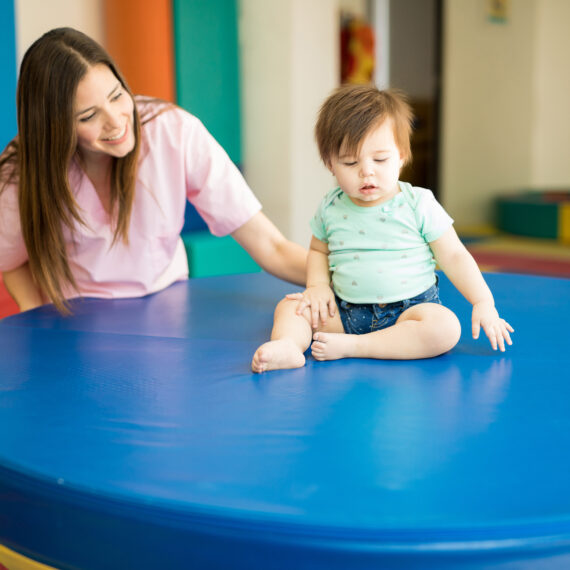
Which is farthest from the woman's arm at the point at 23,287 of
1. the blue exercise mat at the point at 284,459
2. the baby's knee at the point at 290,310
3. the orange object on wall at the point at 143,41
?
the orange object on wall at the point at 143,41

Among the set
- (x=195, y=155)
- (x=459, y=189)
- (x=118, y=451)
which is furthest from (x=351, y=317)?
(x=459, y=189)

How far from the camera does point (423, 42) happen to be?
6848 mm

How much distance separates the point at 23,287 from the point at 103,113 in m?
0.50

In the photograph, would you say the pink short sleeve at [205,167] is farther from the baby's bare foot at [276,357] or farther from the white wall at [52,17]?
the white wall at [52,17]

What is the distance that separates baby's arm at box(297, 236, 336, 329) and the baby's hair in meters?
0.18

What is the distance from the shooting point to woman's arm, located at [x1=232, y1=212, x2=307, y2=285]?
1617 millimetres

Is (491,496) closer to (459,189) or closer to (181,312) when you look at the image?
(181,312)

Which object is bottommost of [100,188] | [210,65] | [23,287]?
[23,287]

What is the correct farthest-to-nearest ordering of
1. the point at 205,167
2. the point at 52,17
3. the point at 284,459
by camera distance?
the point at 52,17 < the point at 205,167 < the point at 284,459

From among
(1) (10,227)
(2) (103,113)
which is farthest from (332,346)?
(1) (10,227)

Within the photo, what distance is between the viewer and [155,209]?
66.9 inches

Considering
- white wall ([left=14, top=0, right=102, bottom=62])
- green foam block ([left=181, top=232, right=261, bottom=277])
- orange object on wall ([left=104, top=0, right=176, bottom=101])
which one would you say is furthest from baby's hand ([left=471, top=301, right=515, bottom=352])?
orange object on wall ([left=104, top=0, right=176, bottom=101])

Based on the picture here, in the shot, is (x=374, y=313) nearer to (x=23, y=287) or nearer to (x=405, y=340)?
(x=405, y=340)

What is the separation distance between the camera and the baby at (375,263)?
1.14 meters
